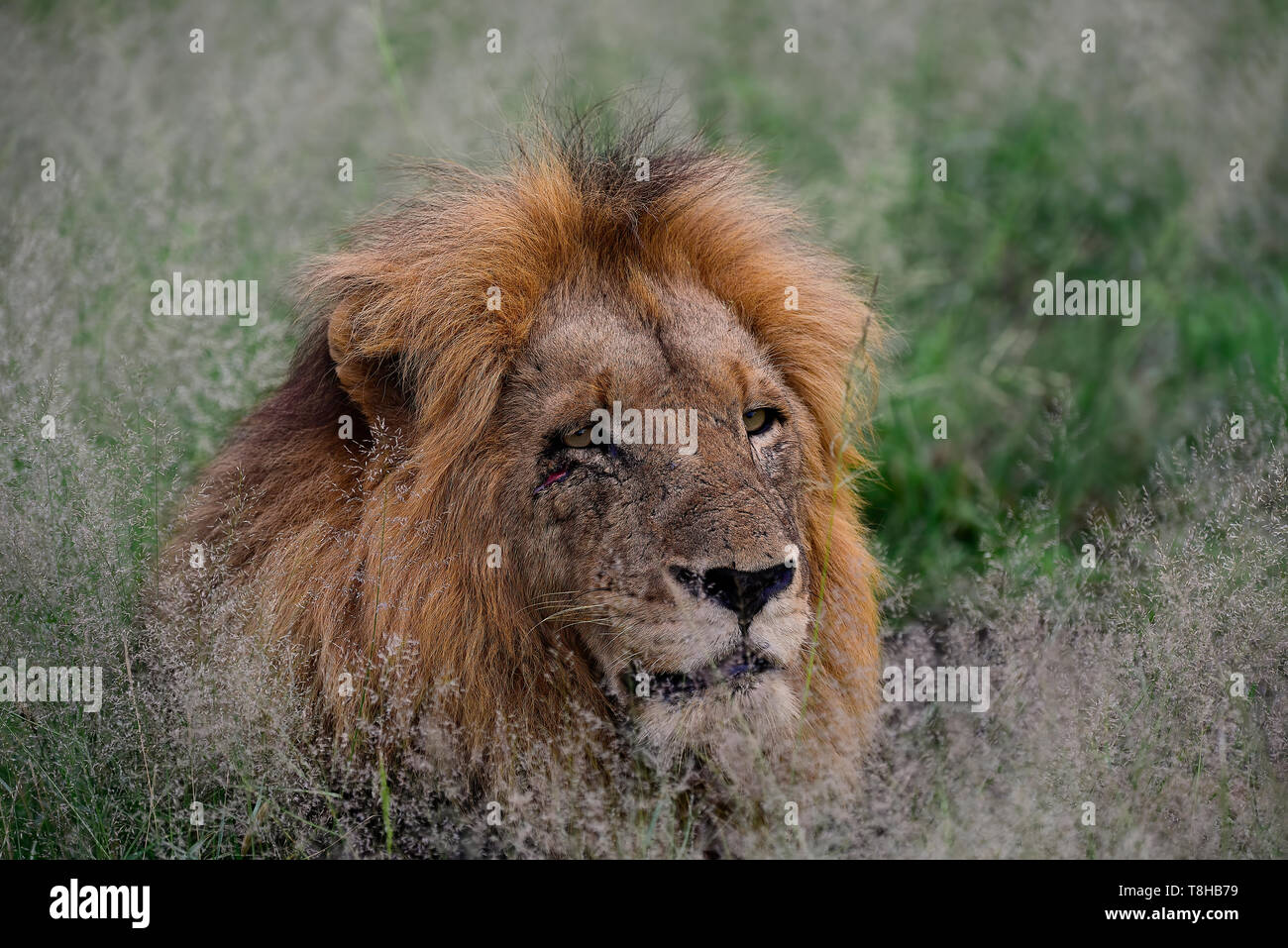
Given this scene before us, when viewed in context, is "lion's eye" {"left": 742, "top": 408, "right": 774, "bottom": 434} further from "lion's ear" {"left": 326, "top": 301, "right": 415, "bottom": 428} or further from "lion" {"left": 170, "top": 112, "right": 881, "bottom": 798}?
"lion's ear" {"left": 326, "top": 301, "right": 415, "bottom": 428}

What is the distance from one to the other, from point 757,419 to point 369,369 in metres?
0.93

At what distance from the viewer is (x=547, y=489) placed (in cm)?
307

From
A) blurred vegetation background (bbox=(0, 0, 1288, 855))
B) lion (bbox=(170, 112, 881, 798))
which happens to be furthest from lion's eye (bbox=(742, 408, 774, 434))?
blurred vegetation background (bbox=(0, 0, 1288, 855))

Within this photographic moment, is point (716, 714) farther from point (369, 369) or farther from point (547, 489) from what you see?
point (369, 369)

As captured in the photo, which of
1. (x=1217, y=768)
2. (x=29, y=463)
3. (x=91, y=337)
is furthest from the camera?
(x=91, y=337)

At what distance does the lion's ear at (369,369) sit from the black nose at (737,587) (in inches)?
33.5

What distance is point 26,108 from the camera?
18.6 feet

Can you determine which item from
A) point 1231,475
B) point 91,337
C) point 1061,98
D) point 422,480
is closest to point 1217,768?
point 1231,475

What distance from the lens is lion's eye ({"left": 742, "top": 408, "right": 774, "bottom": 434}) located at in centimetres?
329

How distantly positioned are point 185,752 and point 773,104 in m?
4.91

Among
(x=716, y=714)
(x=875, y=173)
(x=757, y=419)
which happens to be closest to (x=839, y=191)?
(x=875, y=173)

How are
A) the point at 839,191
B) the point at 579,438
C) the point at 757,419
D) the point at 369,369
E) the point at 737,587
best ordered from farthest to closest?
1. the point at 839,191
2. the point at 757,419
3. the point at 369,369
4. the point at 579,438
5. the point at 737,587

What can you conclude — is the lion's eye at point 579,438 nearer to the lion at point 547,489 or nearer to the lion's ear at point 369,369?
the lion at point 547,489
